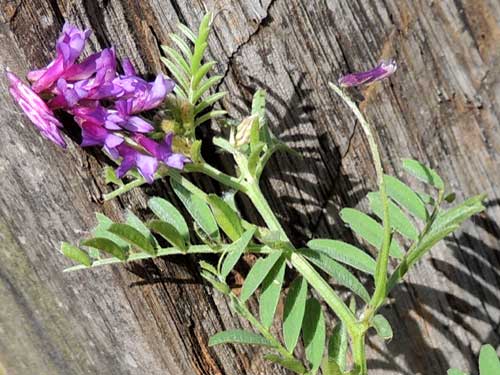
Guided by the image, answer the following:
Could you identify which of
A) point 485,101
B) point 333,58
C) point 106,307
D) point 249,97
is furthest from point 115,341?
point 485,101

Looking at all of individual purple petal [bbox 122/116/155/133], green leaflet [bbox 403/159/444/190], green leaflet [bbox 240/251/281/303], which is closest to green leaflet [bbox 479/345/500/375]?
green leaflet [bbox 403/159/444/190]

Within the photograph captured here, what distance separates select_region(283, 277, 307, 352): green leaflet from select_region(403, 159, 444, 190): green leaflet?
13.4 inches

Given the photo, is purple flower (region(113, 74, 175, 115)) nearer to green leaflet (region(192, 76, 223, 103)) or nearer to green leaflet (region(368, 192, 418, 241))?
green leaflet (region(192, 76, 223, 103))

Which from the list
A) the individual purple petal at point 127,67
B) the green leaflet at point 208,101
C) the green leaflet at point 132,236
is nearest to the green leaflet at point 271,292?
the green leaflet at point 132,236

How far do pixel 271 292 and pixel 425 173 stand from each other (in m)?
0.42

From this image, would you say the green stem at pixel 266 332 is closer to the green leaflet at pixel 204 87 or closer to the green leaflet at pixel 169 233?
the green leaflet at pixel 169 233

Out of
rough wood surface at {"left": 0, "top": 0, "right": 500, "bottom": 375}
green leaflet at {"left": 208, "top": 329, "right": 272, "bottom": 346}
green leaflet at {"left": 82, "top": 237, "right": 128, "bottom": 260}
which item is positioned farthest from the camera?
rough wood surface at {"left": 0, "top": 0, "right": 500, "bottom": 375}

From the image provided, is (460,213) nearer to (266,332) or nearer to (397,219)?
(397,219)

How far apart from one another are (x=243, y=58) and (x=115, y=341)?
0.70m

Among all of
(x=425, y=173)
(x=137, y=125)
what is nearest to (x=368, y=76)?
(x=425, y=173)

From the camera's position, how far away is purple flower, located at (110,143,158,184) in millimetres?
1539

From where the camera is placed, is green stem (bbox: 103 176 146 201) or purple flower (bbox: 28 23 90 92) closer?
purple flower (bbox: 28 23 90 92)

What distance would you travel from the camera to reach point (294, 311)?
1673mm

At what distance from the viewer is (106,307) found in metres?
1.81
